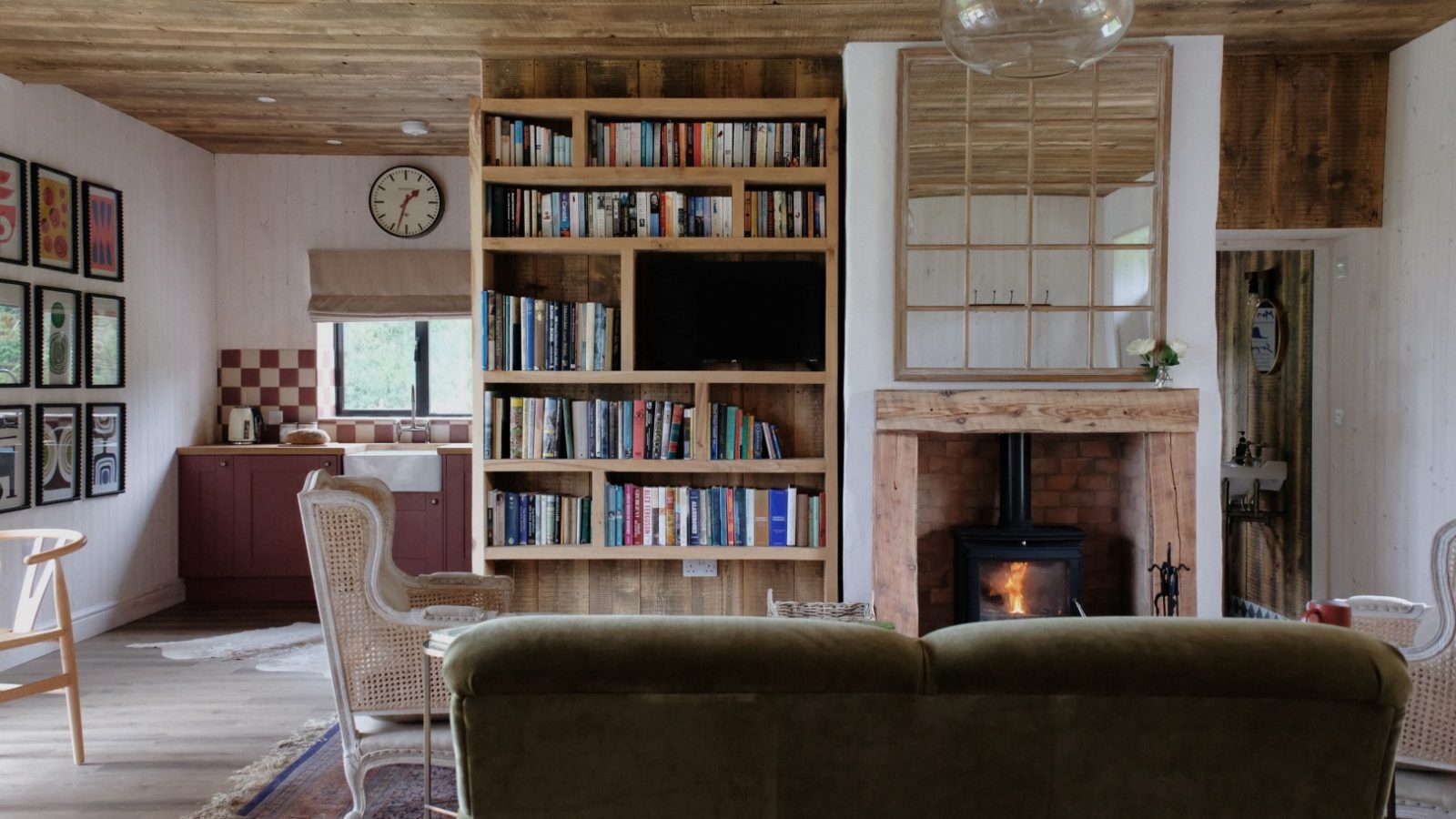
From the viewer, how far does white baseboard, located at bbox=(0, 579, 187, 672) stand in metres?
4.63

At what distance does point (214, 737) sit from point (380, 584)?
1.33m

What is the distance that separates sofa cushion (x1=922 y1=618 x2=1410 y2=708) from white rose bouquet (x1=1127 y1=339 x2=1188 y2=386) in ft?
8.92

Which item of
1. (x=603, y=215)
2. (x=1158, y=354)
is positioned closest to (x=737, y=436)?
(x=603, y=215)

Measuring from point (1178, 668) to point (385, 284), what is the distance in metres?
5.65

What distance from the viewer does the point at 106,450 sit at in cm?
518

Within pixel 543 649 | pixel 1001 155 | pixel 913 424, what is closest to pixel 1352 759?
pixel 543 649

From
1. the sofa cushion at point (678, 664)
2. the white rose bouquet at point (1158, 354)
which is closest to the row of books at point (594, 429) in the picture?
the white rose bouquet at point (1158, 354)

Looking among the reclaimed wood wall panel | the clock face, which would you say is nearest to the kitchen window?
the clock face

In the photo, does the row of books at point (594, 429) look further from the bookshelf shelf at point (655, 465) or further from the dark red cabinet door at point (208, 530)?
the dark red cabinet door at point (208, 530)

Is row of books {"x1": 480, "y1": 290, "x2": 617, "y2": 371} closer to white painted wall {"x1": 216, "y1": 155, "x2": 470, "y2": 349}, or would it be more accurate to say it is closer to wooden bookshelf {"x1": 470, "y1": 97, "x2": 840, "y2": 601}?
wooden bookshelf {"x1": 470, "y1": 97, "x2": 840, "y2": 601}

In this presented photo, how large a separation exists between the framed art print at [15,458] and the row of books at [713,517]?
8.62 feet

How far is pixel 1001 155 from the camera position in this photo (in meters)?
4.20

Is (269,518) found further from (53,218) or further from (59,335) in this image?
(53,218)

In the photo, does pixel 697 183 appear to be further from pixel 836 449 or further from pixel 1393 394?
pixel 1393 394
